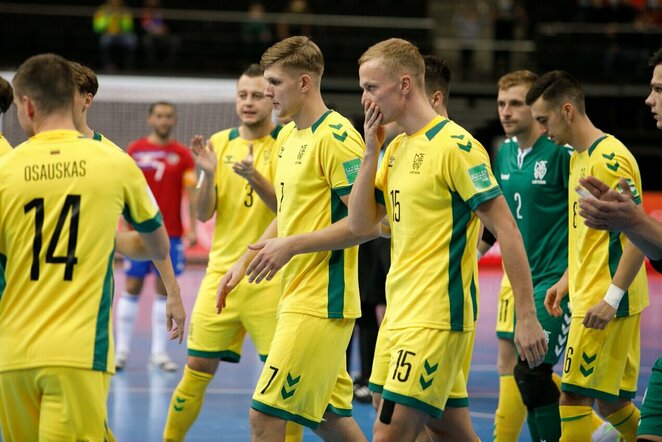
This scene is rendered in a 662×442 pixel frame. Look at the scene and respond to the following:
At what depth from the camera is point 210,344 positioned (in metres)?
6.92

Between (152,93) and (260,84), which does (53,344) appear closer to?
(260,84)

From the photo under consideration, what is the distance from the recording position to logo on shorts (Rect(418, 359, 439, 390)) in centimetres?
498

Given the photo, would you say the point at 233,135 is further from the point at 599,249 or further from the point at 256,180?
the point at 599,249

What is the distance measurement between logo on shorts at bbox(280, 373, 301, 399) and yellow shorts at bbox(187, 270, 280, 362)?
1.33 metres

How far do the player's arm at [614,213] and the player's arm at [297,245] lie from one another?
123 centimetres

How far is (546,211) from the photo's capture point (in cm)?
689

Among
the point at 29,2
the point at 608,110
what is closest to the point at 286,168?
the point at 608,110

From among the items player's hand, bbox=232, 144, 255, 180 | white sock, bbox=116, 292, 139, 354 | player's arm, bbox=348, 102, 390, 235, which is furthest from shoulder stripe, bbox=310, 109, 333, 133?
white sock, bbox=116, 292, 139, 354

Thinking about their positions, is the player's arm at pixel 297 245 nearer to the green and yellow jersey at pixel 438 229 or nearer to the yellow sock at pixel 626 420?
the green and yellow jersey at pixel 438 229

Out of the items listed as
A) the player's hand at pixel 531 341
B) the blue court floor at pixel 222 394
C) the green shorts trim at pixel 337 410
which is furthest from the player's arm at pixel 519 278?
the blue court floor at pixel 222 394

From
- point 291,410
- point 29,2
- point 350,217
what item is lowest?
point 291,410

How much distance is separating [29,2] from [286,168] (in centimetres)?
2170

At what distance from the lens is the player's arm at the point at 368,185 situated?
16.8 feet

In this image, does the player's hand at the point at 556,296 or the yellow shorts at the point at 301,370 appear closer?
the yellow shorts at the point at 301,370
